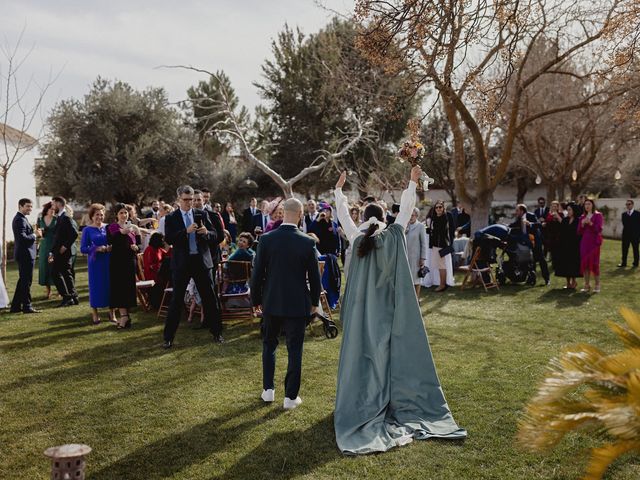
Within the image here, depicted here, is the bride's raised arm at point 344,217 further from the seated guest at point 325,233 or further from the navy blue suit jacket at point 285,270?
the seated guest at point 325,233

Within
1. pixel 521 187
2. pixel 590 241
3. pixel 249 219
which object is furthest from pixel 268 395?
pixel 521 187

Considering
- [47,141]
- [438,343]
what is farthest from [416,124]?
[47,141]

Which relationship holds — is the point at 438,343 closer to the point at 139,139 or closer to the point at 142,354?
the point at 142,354

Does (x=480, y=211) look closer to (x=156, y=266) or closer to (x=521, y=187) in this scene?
(x=156, y=266)

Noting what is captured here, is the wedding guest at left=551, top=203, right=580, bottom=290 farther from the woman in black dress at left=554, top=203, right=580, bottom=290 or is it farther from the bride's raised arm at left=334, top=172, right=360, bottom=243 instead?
the bride's raised arm at left=334, top=172, right=360, bottom=243

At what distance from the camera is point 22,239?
10.3 metres

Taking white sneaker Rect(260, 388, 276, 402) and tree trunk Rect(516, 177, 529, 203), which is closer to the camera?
white sneaker Rect(260, 388, 276, 402)

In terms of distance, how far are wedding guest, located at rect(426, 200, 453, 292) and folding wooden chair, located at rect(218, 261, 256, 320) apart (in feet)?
16.9

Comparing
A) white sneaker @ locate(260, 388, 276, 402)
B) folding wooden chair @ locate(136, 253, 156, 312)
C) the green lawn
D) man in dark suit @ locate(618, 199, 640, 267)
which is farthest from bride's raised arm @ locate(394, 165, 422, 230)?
man in dark suit @ locate(618, 199, 640, 267)

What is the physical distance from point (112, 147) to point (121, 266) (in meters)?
17.6

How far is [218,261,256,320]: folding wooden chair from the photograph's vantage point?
29.7 ft

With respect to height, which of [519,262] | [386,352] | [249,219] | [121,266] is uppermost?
[249,219]

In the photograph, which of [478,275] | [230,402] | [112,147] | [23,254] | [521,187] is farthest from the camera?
[521,187]

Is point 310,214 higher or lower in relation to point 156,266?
higher
